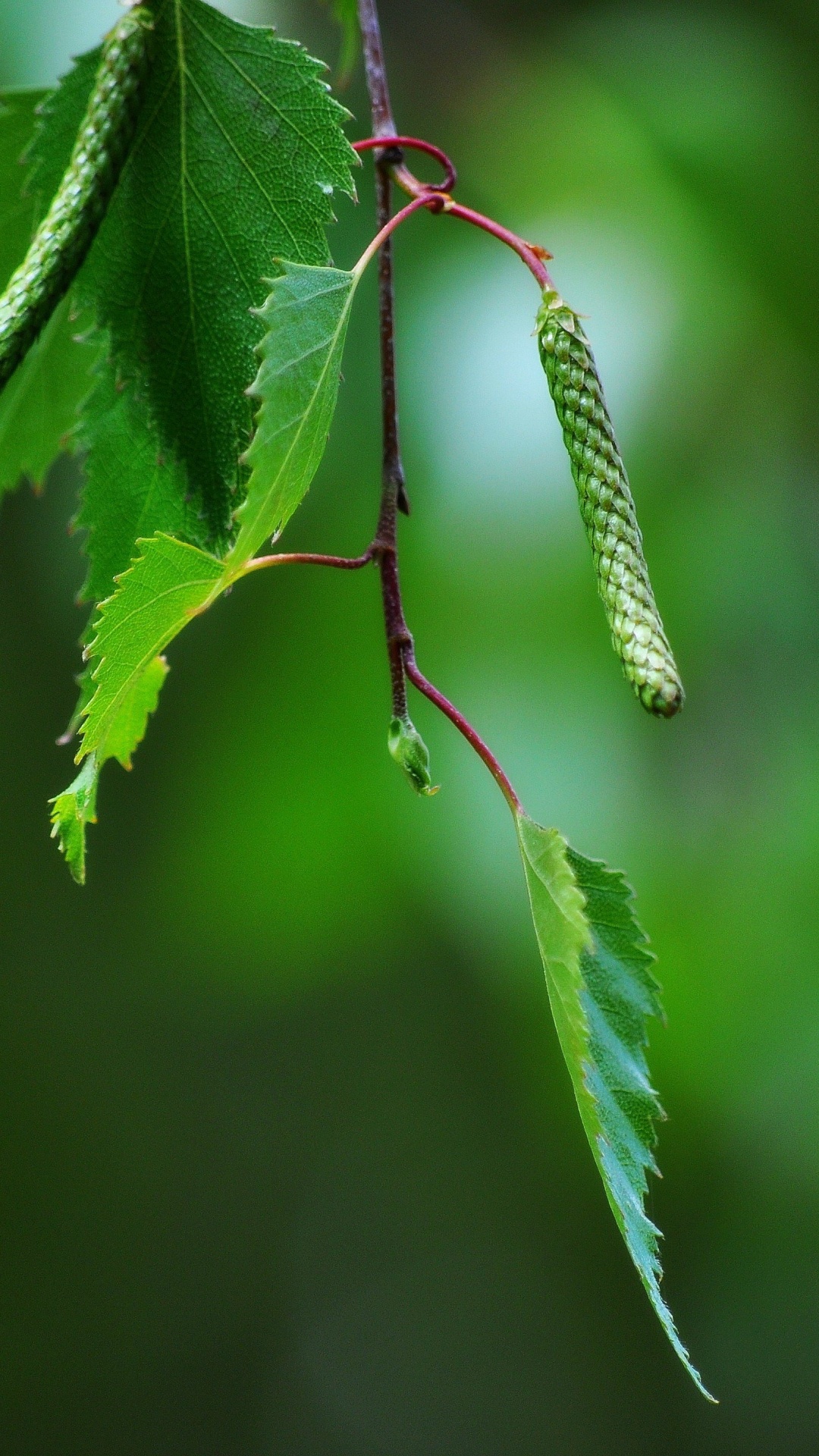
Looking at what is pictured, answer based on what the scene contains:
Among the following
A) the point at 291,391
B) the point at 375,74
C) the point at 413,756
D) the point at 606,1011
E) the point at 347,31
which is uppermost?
the point at 347,31

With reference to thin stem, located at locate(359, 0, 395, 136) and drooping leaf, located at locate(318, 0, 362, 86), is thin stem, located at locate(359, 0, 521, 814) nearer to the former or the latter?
thin stem, located at locate(359, 0, 395, 136)

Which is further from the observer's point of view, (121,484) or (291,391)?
(121,484)

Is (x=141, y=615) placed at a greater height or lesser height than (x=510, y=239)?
lesser

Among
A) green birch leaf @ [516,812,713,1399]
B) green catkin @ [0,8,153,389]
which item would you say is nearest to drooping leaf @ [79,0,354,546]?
green catkin @ [0,8,153,389]

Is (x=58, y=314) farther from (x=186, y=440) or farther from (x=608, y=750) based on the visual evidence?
(x=608, y=750)

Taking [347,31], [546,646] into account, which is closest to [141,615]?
[347,31]

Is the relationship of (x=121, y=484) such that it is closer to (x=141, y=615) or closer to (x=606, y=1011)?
(x=141, y=615)
